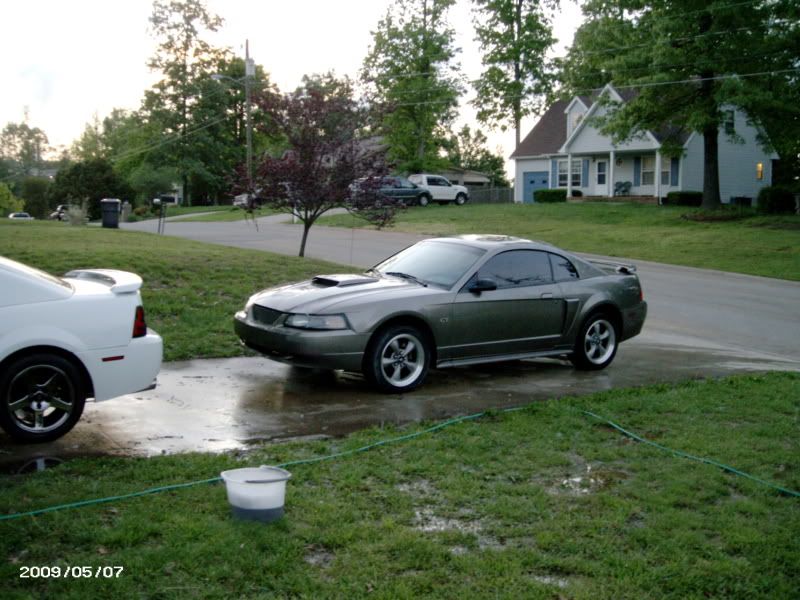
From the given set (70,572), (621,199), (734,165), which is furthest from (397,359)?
(734,165)

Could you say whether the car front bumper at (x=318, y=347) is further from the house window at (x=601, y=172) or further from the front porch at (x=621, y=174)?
the house window at (x=601, y=172)

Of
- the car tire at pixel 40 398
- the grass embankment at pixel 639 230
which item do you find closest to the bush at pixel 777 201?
the grass embankment at pixel 639 230

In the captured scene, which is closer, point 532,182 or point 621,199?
point 621,199

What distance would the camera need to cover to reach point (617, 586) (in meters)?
4.03

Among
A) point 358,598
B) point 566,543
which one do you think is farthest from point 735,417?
point 358,598

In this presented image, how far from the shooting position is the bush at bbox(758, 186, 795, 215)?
114 ft

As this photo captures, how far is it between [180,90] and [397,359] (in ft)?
200

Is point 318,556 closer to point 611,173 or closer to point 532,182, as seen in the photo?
point 611,173

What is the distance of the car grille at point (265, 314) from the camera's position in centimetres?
827

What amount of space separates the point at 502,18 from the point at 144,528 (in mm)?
52109

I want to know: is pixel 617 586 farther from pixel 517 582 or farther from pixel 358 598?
pixel 358 598

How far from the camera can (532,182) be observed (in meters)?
54.7

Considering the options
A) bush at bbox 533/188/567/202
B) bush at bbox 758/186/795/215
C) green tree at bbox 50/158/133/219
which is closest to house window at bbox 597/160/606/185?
bush at bbox 533/188/567/202

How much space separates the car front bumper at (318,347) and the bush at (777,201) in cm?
3111
